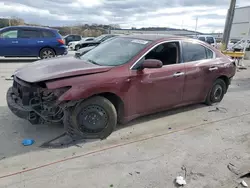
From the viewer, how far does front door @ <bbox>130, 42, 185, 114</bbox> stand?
389cm

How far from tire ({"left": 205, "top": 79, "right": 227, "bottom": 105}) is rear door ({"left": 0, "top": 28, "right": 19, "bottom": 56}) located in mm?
9502

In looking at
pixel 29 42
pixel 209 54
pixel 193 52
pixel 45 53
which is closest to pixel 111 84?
pixel 193 52

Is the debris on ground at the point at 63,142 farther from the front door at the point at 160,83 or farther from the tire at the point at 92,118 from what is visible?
the front door at the point at 160,83

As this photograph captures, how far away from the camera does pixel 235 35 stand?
16547mm

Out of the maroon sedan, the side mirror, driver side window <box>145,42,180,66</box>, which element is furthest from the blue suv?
the side mirror

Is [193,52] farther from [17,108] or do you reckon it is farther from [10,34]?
[10,34]

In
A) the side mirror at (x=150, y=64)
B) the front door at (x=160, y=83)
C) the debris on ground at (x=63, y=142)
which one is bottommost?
the debris on ground at (x=63, y=142)

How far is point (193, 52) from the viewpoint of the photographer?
4.76m

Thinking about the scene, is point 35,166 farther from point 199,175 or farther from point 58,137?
point 199,175

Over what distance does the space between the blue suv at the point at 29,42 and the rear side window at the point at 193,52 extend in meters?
8.58

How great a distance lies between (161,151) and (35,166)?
67.4 inches

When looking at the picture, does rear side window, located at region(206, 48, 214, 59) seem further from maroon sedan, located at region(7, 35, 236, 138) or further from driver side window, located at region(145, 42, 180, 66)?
driver side window, located at region(145, 42, 180, 66)

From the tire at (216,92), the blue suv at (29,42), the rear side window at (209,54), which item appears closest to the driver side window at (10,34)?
the blue suv at (29,42)

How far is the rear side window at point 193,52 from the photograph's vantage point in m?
4.58
